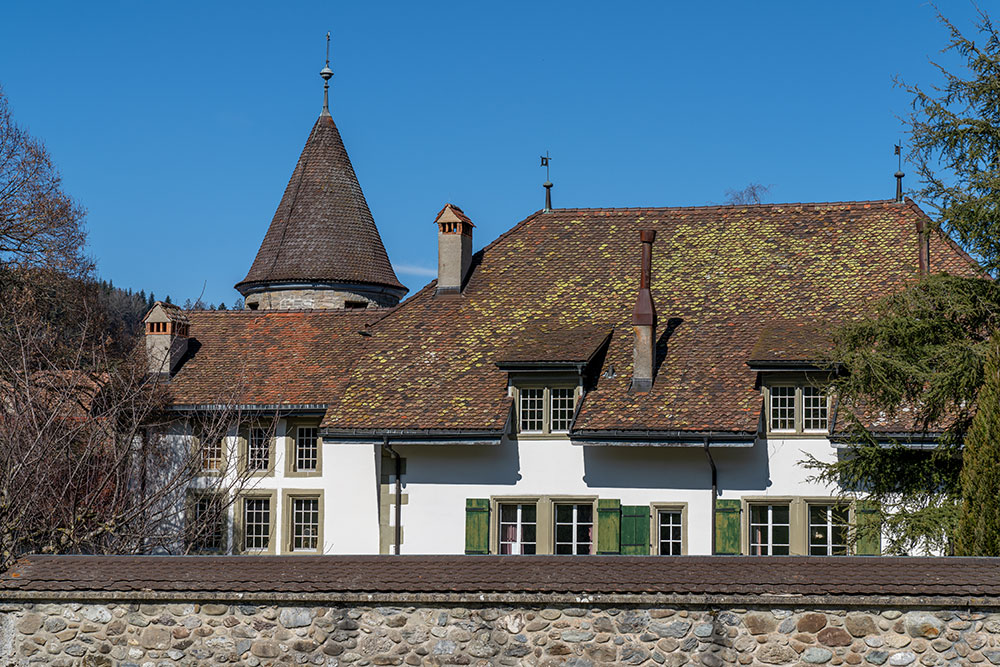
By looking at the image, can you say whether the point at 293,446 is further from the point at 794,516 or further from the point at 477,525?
the point at 794,516

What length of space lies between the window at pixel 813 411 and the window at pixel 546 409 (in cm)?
419

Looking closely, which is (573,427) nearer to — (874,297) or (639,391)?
(639,391)

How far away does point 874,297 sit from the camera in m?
Result: 26.3

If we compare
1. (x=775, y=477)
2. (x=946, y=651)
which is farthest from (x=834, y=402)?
(x=946, y=651)

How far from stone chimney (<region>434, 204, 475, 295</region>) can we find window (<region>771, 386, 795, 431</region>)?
7.48 m

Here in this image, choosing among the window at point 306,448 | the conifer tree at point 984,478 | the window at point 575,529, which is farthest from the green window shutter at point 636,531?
the window at point 306,448

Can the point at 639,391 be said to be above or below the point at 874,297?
below

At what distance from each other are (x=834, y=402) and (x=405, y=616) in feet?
46.4

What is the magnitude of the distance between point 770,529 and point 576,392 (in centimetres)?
433

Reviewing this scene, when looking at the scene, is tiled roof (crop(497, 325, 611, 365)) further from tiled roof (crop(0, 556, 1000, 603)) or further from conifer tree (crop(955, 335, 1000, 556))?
tiled roof (crop(0, 556, 1000, 603))

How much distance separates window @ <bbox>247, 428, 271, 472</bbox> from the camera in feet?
99.2

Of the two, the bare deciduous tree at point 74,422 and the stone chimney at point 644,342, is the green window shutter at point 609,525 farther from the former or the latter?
the bare deciduous tree at point 74,422

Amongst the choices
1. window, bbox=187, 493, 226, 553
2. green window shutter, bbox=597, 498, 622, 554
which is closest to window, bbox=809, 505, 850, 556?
green window shutter, bbox=597, 498, 622, 554

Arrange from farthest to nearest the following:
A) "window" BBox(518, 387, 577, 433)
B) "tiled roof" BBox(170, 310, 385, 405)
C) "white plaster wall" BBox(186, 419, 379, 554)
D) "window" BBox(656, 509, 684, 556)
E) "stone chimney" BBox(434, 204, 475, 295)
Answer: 1. "tiled roof" BBox(170, 310, 385, 405)
2. "stone chimney" BBox(434, 204, 475, 295)
3. "white plaster wall" BBox(186, 419, 379, 554)
4. "window" BBox(518, 387, 577, 433)
5. "window" BBox(656, 509, 684, 556)
